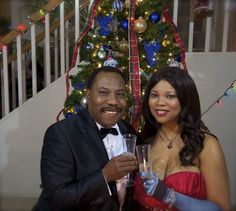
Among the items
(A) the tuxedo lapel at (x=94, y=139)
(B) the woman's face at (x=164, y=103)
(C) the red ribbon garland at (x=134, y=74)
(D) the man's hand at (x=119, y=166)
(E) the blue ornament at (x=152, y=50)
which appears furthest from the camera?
(E) the blue ornament at (x=152, y=50)

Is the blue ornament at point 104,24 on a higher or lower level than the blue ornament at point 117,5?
lower

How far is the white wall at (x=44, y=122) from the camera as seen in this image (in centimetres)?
360

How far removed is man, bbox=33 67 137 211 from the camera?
135cm

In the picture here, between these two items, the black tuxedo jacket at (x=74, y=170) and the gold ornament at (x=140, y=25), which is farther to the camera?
the gold ornament at (x=140, y=25)

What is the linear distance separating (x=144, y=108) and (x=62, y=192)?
2.33 ft

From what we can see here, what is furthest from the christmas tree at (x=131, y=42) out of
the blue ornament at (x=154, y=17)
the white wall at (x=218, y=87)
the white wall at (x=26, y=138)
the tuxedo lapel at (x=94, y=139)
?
the tuxedo lapel at (x=94, y=139)

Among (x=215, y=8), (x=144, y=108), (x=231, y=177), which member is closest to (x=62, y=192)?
(x=144, y=108)

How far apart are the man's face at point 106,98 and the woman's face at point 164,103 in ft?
0.56

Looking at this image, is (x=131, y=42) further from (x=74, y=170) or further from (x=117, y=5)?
(x=74, y=170)

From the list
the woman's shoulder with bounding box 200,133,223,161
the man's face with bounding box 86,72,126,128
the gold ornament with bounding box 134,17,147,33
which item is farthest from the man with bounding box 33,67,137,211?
the gold ornament with bounding box 134,17,147,33

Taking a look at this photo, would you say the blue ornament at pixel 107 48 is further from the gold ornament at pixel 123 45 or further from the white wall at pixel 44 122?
the white wall at pixel 44 122

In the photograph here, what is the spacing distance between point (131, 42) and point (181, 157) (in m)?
1.35

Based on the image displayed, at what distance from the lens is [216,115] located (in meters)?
3.67

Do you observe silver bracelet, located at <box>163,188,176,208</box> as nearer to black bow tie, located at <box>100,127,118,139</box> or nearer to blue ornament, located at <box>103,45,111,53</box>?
black bow tie, located at <box>100,127,118,139</box>
